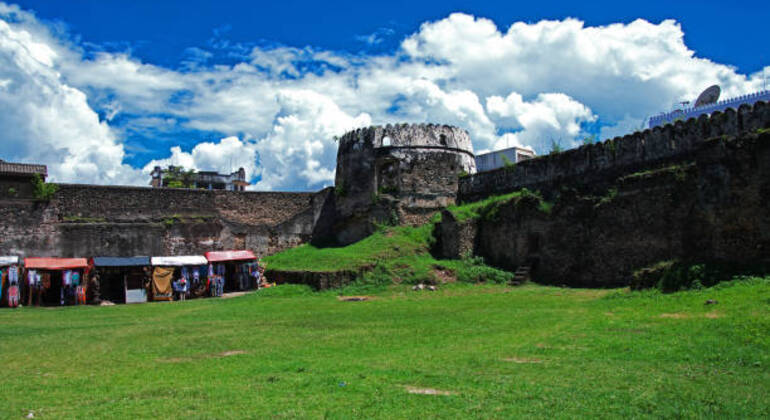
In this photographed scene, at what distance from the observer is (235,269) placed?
21.3m

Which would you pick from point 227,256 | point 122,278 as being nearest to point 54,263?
point 122,278

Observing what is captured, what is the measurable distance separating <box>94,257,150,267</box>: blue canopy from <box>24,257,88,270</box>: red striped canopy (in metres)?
0.41

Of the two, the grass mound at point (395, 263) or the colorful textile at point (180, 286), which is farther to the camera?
the colorful textile at point (180, 286)

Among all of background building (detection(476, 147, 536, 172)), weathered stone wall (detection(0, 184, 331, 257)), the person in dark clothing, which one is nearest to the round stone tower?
weathered stone wall (detection(0, 184, 331, 257))

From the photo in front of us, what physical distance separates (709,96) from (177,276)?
22.5m

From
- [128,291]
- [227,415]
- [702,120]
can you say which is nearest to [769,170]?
[702,120]

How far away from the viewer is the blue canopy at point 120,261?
61.8 feet

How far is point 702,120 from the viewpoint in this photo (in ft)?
48.0

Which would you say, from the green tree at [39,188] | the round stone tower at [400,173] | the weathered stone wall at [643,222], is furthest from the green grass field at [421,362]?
the round stone tower at [400,173]

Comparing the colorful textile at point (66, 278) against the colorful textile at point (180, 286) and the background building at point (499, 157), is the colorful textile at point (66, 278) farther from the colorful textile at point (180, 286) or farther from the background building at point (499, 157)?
the background building at point (499, 157)

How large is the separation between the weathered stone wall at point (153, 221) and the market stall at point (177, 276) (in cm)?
279

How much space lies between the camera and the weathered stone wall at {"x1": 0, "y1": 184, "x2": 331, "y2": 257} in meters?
20.2

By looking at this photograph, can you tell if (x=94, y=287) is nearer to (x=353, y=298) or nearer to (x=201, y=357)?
(x=353, y=298)

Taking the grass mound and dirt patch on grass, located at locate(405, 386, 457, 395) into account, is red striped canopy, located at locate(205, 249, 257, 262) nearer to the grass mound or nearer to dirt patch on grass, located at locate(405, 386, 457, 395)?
the grass mound
